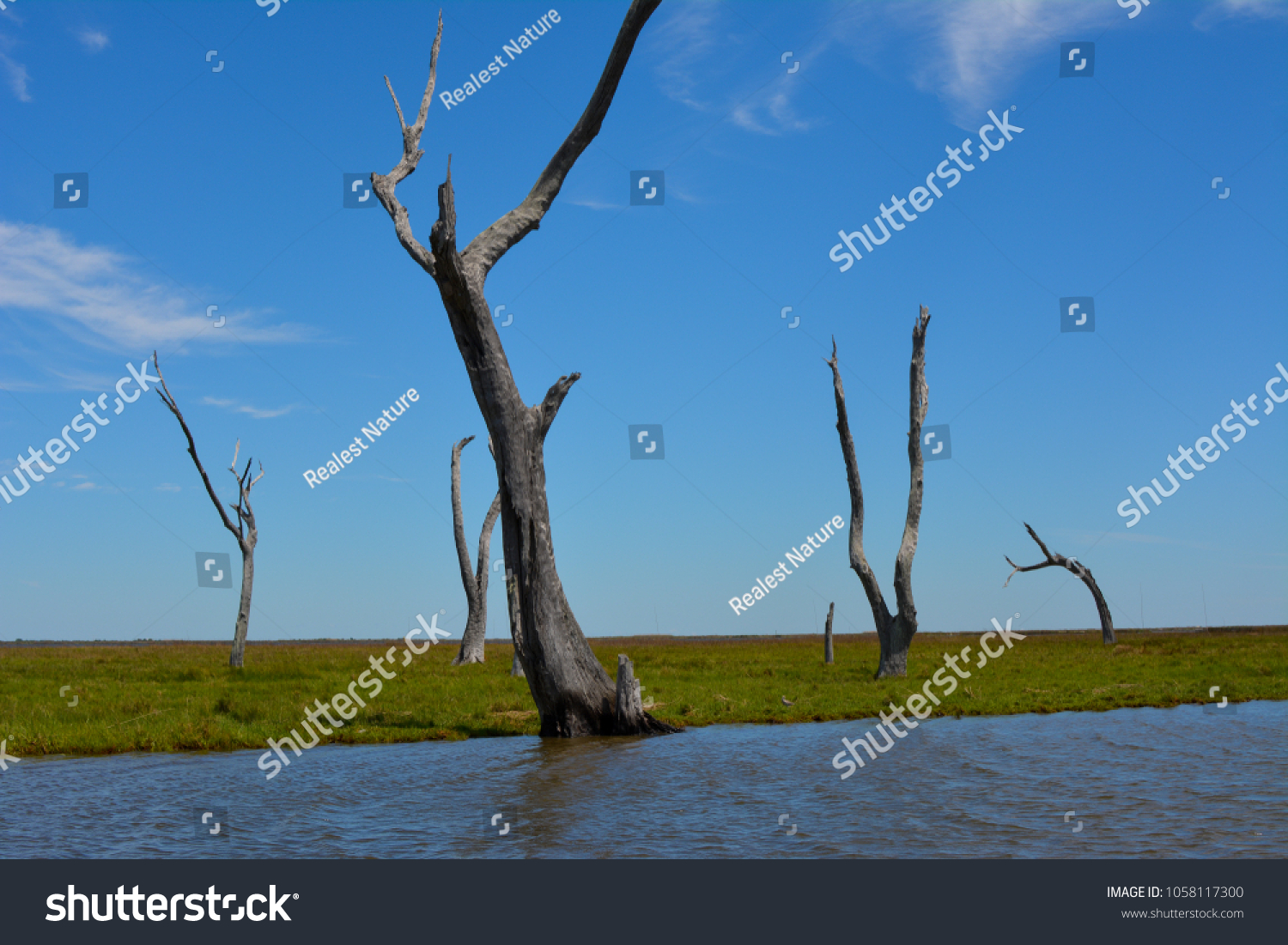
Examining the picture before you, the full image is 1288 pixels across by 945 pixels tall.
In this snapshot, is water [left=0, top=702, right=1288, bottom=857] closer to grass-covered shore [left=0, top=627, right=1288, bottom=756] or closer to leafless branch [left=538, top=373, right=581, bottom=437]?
grass-covered shore [left=0, top=627, right=1288, bottom=756]

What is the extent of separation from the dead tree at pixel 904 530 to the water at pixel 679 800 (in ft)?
35.2

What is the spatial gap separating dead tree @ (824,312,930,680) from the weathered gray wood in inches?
460

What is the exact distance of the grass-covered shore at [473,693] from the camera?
15.3m

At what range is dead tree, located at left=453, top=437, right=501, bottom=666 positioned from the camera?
1369 inches

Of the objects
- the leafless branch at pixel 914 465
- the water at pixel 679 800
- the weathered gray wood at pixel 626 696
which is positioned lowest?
the water at pixel 679 800

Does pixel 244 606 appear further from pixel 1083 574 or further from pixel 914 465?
pixel 1083 574

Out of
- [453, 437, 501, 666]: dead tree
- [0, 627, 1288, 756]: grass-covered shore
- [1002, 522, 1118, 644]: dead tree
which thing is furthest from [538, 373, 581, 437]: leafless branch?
[1002, 522, 1118, 644]: dead tree

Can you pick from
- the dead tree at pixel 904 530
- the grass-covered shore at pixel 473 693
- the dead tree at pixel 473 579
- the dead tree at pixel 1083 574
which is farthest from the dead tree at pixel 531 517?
the dead tree at pixel 1083 574

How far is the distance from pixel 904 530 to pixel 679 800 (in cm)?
1778

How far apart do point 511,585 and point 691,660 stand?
666 inches

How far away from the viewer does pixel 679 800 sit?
32.1 ft

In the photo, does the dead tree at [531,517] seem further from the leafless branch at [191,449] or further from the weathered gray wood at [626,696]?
the leafless branch at [191,449]
